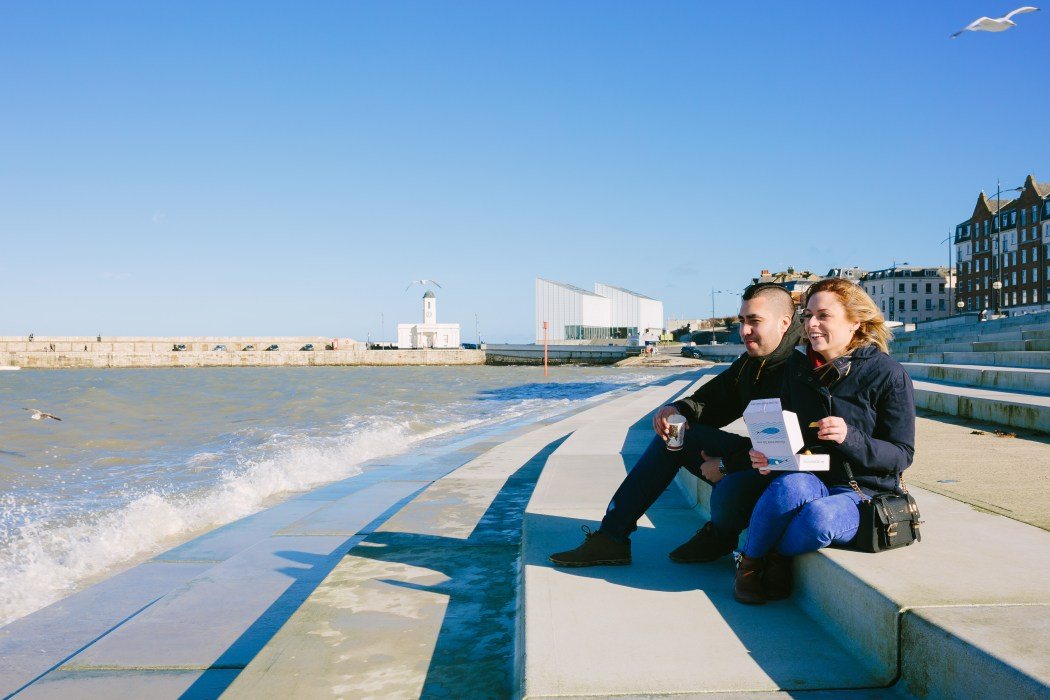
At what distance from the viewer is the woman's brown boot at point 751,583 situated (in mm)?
2926

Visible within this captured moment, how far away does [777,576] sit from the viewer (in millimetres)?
2957

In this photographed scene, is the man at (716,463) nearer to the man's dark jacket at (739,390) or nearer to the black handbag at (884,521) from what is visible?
the man's dark jacket at (739,390)

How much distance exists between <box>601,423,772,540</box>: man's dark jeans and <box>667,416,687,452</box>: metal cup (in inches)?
3.0

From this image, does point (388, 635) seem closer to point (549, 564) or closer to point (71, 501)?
point (549, 564)

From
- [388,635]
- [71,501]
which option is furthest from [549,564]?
[71,501]

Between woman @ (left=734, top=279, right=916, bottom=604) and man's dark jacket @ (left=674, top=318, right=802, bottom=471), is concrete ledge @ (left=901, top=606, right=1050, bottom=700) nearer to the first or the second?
woman @ (left=734, top=279, right=916, bottom=604)

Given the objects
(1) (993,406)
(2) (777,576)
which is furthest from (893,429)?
(1) (993,406)

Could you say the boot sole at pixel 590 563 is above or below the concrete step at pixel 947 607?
below

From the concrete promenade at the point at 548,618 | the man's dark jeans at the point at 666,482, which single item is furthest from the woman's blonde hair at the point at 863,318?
the concrete promenade at the point at 548,618

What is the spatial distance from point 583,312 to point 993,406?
88.6 m

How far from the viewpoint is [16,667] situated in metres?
3.28

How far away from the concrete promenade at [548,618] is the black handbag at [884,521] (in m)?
0.07

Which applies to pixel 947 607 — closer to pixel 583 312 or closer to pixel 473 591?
pixel 473 591

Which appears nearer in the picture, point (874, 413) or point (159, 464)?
point (874, 413)
